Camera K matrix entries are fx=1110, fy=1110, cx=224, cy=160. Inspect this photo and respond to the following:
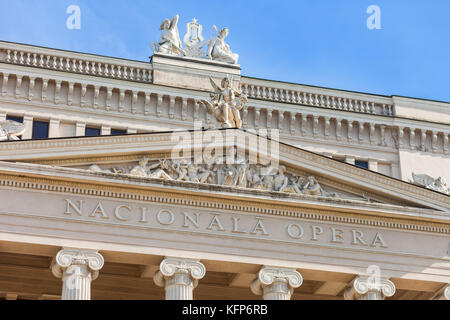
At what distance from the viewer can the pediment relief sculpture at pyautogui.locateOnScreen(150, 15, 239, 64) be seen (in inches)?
1966

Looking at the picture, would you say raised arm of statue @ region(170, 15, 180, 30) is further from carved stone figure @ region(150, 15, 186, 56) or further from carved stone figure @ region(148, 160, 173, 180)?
carved stone figure @ region(148, 160, 173, 180)

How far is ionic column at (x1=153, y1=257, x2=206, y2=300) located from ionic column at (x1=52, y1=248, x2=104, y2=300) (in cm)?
202

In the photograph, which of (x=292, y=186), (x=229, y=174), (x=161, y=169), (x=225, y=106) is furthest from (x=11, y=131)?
(x=292, y=186)

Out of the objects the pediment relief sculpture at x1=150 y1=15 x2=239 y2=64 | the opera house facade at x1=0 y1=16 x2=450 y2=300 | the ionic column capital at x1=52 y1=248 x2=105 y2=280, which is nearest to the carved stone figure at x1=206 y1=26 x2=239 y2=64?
the pediment relief sculpture at x1=150 y1=15 x2=239 y2=64

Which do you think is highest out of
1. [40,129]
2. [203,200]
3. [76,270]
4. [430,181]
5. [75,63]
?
[75,63]

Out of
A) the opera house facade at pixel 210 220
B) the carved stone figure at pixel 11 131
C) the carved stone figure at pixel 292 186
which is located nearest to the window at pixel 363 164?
the opera house facade at pixel 210 220

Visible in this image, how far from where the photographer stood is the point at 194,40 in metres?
50.5

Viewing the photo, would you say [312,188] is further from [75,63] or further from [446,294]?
[75,63]

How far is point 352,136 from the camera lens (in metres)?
49.6

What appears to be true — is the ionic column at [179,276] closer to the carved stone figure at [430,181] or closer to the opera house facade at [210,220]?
the opera house facade at [210,220]

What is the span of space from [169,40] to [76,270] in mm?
18565

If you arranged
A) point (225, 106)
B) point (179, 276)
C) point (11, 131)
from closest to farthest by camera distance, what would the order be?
point (179, 276), point (225, 106), point (11, 131)
